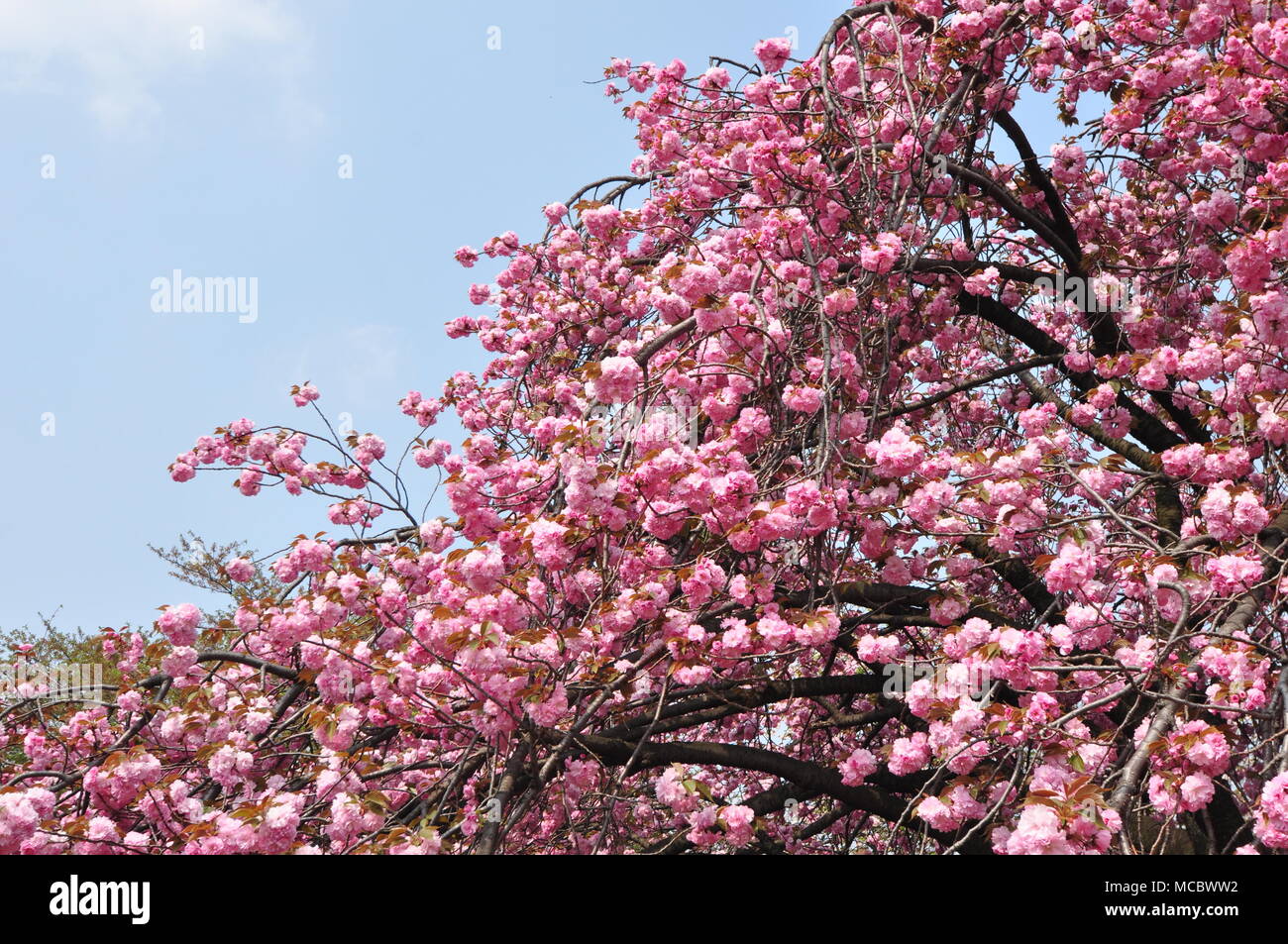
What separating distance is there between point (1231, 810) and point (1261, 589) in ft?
4.21

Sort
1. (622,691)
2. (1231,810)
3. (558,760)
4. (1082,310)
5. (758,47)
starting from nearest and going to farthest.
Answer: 1. (558,760)
2. (622,691)
3. (1231,810)
4. (758,47)
5. (1082,310)

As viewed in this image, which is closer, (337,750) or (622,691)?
(337,750)

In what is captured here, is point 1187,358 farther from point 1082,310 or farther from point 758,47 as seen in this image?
point 758,47

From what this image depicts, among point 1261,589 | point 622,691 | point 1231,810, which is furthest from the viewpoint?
point 1231,810

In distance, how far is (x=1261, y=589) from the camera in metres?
3.45

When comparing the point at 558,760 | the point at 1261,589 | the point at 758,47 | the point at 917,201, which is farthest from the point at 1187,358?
the point at 558,760

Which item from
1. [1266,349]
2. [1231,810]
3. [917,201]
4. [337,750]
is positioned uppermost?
[917,201]

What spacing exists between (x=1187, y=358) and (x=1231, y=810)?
1.99 m

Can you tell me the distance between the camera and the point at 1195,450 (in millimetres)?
3709

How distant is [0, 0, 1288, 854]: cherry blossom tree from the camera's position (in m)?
2.99

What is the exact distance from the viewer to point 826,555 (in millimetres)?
3975

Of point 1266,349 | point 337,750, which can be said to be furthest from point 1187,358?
point 337,750

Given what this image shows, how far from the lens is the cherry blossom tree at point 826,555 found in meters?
2.99

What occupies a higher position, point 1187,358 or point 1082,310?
point 1082,310
